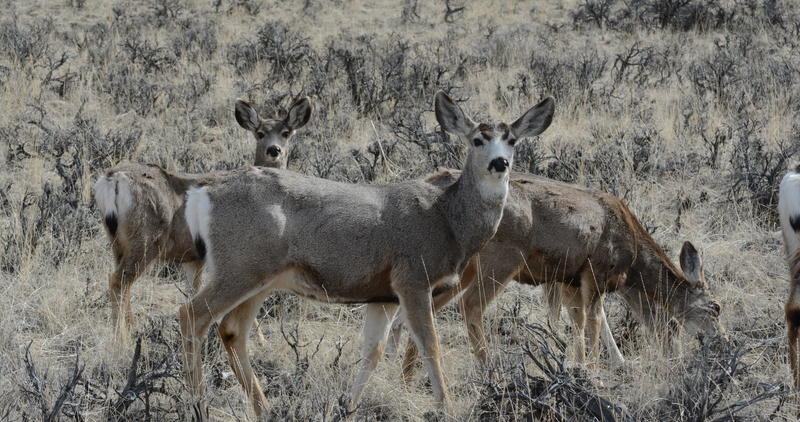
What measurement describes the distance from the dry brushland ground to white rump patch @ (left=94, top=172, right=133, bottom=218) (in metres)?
0.69

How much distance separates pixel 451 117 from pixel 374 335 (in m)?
1.37

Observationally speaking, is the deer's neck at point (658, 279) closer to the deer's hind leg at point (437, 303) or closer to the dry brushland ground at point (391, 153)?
the dry brushland ground at point (391, 153)

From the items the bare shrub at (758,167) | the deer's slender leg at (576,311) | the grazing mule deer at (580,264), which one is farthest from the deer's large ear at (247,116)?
the bare shrub at (758,167)

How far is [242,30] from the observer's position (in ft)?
59.8

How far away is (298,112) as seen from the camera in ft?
30.8

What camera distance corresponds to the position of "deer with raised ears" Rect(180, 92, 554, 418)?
546 cm

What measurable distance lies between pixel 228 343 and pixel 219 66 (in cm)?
939

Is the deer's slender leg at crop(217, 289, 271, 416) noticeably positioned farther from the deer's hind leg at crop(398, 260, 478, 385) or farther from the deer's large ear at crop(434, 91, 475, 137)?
the deer's large ear at crop(434, 91, 475, 137)

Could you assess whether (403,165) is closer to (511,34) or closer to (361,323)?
(361,323)

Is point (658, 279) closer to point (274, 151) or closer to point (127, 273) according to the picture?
point (274, 151)

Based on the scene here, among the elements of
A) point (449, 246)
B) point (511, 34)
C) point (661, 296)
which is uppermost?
point (449, 246)

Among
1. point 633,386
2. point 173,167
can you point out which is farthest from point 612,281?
point 173,167

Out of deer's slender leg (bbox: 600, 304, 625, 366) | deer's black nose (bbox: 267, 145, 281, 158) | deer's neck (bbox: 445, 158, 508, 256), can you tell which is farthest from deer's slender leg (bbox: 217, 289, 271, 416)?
deer's black nose (bbox: 267, 145, 281, 158)

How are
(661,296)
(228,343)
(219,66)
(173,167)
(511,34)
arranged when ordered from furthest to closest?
1. (511,34)
2. (219,66)
3. (173,167)
4. (661,296)
5. (228,343)
